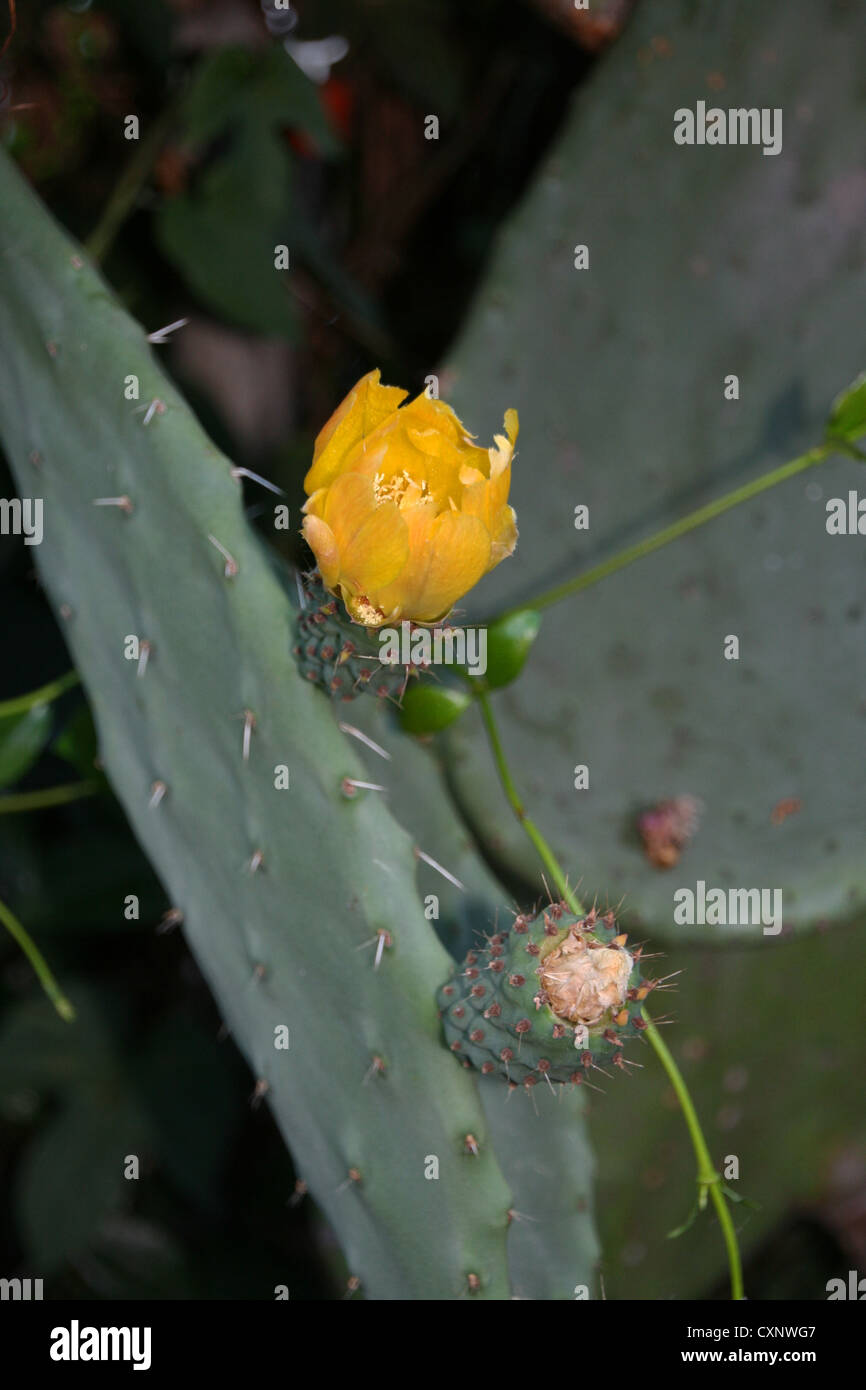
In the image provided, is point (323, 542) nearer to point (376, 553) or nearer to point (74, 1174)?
point (376, 553)

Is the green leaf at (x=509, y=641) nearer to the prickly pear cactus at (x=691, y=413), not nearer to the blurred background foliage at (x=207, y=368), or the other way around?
the prickly pear cactus at (x=691, y=413)

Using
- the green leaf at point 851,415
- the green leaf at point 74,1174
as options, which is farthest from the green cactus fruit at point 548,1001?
the green leaf at point 74,1174

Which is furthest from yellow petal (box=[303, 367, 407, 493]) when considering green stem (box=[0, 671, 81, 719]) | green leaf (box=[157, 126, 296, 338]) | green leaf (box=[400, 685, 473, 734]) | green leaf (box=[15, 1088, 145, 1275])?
green leaf (box=[15, 1088, 145, 1275])
